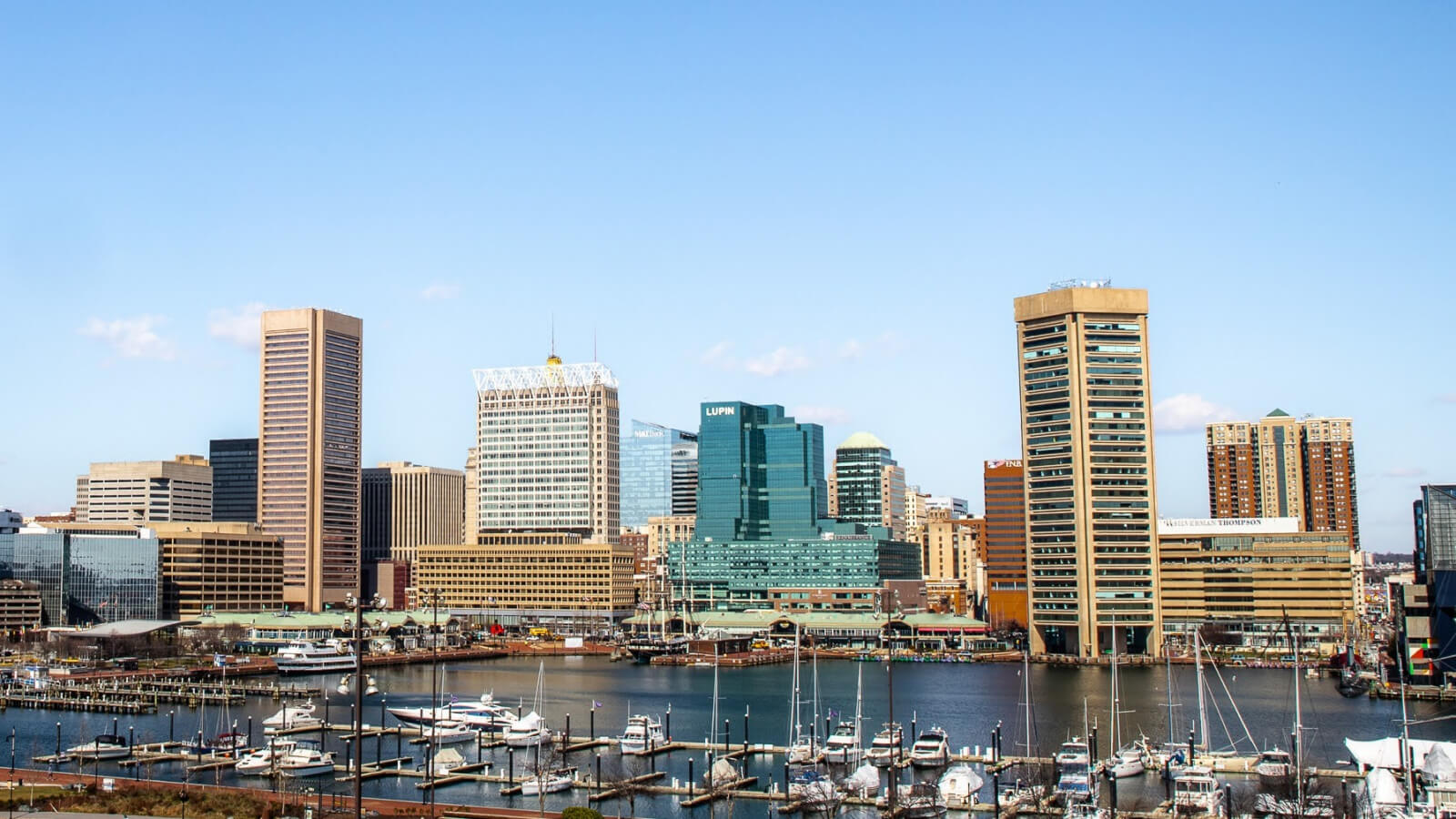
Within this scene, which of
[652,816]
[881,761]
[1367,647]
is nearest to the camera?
[652,816]

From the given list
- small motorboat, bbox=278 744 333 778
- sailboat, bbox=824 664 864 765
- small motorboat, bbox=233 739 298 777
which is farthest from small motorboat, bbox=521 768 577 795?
sailboat, bbox=824 664 864 765

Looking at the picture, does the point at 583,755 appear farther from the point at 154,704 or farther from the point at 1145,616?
the point at 1145,616

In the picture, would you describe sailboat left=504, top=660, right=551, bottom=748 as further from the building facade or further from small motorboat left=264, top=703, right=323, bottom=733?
the building facade

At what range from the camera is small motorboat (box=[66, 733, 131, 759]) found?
87.1m

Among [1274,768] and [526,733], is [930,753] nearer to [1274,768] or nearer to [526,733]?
[1274,768]

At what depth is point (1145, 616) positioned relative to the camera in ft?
600

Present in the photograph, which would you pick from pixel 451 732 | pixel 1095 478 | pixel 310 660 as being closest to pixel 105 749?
pixel 451 732

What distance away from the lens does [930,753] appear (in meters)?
84.0

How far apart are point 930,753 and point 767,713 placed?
33328 mm

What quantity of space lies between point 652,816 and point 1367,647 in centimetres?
14247

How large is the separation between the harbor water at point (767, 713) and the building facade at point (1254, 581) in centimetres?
2459

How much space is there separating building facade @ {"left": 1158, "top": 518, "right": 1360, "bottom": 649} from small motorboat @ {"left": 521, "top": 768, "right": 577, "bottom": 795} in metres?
128

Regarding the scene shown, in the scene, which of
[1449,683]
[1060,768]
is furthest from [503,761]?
[1449,683]

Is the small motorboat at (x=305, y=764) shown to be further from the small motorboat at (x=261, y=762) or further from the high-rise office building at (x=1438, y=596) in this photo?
the high-rise office building at (x=1438, y=596)
